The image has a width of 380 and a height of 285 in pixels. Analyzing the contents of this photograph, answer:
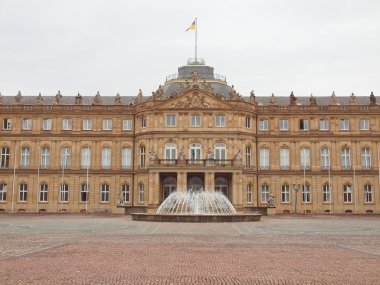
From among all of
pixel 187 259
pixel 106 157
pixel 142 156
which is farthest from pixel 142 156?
pixel 187 259

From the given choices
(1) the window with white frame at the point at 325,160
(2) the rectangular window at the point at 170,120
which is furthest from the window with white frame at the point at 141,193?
(1) the window with white frame at the point at 325,160

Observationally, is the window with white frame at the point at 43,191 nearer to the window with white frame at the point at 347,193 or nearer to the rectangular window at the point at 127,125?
the rectangular window at the point at 127,125

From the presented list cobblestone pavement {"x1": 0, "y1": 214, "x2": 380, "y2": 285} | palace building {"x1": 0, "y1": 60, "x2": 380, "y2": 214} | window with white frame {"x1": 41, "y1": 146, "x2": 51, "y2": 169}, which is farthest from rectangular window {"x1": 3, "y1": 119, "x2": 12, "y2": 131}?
cobblestone pavement {"x1": 0, "y1": 214, "x2": 380, "y2": 285}

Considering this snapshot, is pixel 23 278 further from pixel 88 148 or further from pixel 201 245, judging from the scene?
pixel 88 148

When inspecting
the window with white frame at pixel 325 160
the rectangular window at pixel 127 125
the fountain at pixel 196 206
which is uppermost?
the rectangular window at pixel 127 125

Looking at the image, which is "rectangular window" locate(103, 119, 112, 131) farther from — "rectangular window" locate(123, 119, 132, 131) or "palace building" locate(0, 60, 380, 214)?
"rectangular window" locate(123, 119, 132, 131)

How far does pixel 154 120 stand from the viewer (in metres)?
71.1

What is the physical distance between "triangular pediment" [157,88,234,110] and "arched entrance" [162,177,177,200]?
9567 mm

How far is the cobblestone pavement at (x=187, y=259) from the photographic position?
629 inches

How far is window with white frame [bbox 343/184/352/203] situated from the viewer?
2881 inches

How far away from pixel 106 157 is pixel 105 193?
497cm

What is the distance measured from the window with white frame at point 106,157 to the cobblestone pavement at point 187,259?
44.3 metres

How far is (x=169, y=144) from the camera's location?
70.8 m

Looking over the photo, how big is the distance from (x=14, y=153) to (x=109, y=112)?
46.7ft
